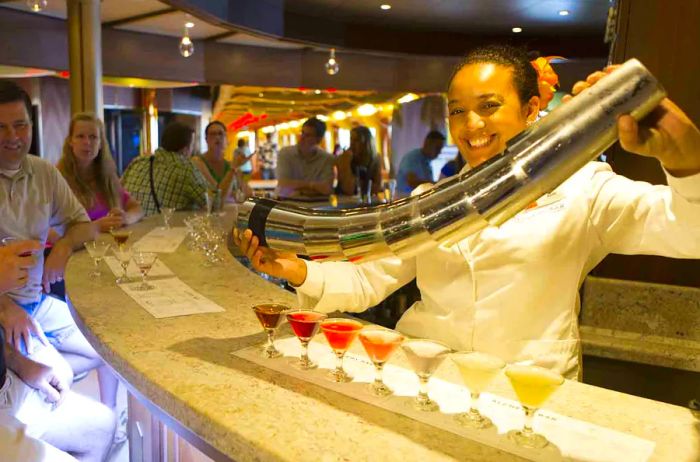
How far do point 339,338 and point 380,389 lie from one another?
0.16m

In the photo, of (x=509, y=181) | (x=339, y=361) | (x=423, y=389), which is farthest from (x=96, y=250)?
(x=509, y=181)

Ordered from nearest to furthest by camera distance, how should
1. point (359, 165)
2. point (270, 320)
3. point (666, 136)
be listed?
point (666, 136) → point (270, 320) → point (359, 165)

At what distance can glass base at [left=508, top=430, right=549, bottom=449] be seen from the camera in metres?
1.12

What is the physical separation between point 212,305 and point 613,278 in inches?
66.7

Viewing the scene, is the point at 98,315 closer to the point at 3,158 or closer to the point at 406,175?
the point at 3,158

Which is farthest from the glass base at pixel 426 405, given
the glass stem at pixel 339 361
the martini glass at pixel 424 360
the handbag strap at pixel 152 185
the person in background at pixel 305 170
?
the person in background at pixel 305 170

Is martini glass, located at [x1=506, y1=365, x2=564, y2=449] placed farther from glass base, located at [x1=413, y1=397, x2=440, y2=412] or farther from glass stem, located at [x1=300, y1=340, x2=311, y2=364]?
glass stem, located at [x1=300, y1=340, x2=311, y2=364]

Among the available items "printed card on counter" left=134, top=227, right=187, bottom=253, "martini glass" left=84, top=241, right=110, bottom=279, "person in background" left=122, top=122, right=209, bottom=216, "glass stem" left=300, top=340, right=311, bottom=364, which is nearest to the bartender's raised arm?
"glass stem" left=300, top=340, right=311, bottom=364

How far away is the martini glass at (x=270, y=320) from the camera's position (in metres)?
1.54

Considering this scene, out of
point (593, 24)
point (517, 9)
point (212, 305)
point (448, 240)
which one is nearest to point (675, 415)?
point (448, 240)

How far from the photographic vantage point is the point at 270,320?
1554mm

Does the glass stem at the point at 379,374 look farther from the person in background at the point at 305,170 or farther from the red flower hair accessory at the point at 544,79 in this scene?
the person in background at the point at 305,170

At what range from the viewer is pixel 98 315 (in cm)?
194

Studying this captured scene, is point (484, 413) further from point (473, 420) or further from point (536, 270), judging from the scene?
point (536, 270)
